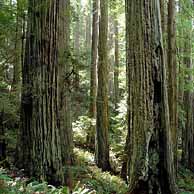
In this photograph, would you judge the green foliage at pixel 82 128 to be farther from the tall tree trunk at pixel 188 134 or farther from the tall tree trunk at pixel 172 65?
the tall tree trunk at pixel 188 134

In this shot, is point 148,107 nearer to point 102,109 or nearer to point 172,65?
point 172,65

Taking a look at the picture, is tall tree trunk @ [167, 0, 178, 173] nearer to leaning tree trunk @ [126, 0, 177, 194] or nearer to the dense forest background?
the dense forest background

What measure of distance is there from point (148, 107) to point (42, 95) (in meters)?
2.19

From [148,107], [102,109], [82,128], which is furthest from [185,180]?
[148,107]

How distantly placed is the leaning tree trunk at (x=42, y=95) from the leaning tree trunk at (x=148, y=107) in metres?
1.73

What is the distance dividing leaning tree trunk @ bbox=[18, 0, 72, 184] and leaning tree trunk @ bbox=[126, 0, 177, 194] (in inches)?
68.3

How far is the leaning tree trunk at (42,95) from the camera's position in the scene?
743cm

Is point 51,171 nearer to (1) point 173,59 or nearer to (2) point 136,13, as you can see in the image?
(2) point 136,13

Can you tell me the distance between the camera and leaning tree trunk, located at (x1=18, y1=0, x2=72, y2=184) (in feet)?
24.4

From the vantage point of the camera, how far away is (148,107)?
21.1ft

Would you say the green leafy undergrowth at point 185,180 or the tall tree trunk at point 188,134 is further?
the tall tree trunk at point 188,134

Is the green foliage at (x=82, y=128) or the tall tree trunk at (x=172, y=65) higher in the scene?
the tall tree trunk at (x=172, y=65)

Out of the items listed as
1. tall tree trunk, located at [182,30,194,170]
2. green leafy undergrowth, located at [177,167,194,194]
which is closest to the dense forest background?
green leafy undergrowth, located at [177,167,194,194]

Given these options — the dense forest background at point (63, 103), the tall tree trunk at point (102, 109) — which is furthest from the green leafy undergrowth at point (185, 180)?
the dense forest background at point (63, 103)
